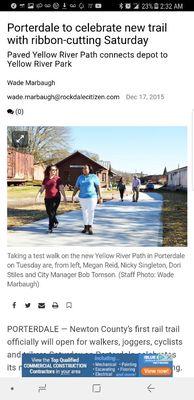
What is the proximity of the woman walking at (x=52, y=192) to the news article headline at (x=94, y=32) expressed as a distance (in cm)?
186

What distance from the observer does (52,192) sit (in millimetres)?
6551

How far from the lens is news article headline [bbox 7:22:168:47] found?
16.7 ft

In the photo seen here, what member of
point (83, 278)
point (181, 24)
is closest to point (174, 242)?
point (83, 278)

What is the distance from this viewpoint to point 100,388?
495 cm

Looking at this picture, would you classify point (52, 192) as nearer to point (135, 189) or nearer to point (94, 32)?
point (94, 32)

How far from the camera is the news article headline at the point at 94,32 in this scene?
5.09 m

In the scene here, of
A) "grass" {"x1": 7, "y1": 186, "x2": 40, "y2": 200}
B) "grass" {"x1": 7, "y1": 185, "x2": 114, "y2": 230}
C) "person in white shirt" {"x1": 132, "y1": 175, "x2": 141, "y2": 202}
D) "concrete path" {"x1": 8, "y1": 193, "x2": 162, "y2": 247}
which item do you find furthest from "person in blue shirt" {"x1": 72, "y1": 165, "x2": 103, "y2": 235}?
"person in white shirt" {"x1": 132, "y1": 175, "x2": 141, "y2": 202}

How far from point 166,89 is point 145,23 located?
0.69 meters

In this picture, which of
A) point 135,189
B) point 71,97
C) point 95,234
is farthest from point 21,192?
point 135,189

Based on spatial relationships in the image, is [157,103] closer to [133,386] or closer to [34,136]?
[34,136]

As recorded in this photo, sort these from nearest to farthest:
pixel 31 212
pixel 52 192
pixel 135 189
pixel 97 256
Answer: pixel 97 256 → pixel 52 192 → pixel 31 212 → pixel 135 189

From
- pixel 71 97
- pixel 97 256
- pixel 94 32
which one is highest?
pixel 94 32

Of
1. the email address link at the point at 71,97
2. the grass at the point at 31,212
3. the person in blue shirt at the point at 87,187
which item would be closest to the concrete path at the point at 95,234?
the grass at the point at 31,212

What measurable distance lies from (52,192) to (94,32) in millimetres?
2216
